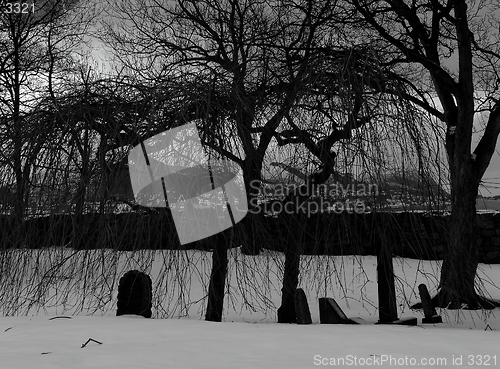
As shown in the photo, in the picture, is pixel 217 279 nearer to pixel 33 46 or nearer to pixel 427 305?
pixel 427 305

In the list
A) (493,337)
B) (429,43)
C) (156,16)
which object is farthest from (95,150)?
(156,16)

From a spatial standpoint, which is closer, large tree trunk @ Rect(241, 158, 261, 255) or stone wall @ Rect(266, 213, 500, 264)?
stone wall @ Rect(266, 213, 500, 264)

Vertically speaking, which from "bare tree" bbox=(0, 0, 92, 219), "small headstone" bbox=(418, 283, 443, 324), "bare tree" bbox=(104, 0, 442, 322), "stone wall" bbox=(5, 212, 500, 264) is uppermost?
"bare tree" bbox=(0, 0, 92, 219)

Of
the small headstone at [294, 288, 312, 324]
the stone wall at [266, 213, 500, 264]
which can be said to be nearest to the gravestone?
the small headstone at [294, 288, 312, 324]

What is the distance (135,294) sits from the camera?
15.8 ft

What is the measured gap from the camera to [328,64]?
191 inches

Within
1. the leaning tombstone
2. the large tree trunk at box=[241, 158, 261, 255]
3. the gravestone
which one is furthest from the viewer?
the leaning tombstone

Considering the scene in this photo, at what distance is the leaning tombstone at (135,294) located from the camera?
186 inches

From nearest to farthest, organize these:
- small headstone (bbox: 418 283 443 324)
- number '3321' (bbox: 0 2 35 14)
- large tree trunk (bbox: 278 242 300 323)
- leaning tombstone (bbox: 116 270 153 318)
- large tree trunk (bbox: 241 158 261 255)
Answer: large tree trunk (bbox: 241 158 261 255) < leaning tombstone (bbox: 116 270 153 318) < large tree trunk (bbox: 278 242 300 323) < small headstone (bbox: 418 283 443 324) < number '3321' (bbox: 0 2 35 14)

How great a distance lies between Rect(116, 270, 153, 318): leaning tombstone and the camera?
A: 186 inches

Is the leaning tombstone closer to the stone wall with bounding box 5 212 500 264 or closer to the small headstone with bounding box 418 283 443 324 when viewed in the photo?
the stone wall with bounding box 5 212 500 264

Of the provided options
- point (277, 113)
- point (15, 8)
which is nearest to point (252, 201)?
point (277, 113)

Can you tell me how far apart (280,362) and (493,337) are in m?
1.76

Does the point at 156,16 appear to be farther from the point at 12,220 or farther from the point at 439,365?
the point at 439,365
